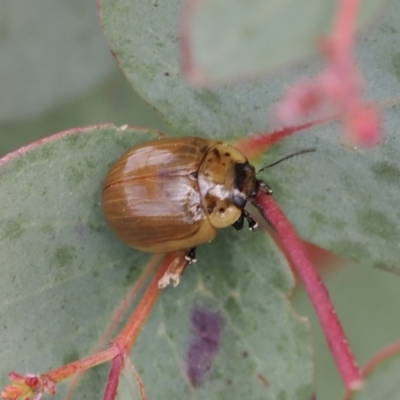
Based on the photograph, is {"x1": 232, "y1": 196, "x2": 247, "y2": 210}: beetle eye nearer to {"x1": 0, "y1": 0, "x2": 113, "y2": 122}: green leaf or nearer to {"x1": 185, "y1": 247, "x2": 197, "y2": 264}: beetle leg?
{"x1": 185, "y1": 247, "x2": 197, "y2": 264}: beetle leg

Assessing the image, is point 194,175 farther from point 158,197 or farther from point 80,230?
point 80,230

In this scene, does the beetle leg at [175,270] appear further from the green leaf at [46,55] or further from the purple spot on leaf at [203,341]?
the green leaf at [46,55]

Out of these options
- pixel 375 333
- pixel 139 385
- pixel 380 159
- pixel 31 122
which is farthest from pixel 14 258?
pixel 375 333

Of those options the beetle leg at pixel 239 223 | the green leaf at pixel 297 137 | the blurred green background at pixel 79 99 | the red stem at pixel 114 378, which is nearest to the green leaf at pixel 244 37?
the green leaf at pixel 297 137

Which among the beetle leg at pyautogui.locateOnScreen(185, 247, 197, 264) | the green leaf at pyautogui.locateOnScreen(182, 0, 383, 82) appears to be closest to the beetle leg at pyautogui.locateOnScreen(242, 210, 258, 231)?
the beetle leg at pyautogui.locateOnScreen(185, 247, 197, 264)

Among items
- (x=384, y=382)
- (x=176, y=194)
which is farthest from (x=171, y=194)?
(x=384, y=382)

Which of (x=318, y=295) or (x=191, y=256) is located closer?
(x=318, y=295)
